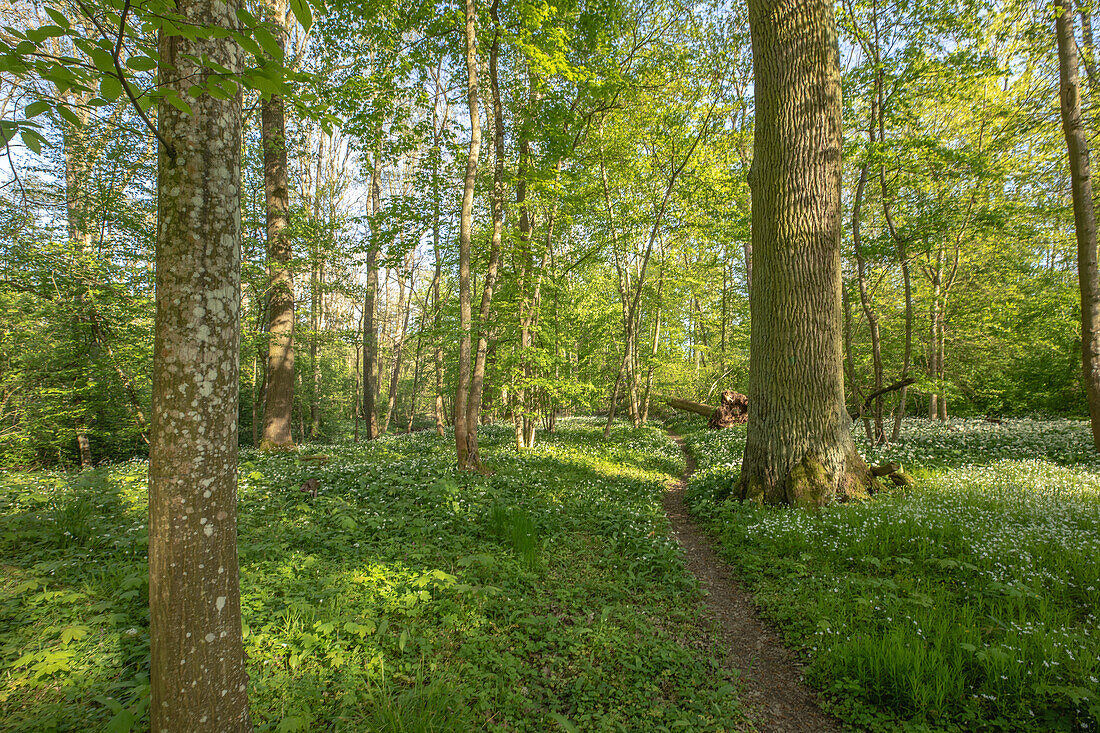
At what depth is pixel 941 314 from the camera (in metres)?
15.2

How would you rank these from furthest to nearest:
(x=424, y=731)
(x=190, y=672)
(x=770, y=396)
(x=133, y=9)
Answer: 1. (x=770, y=396)
2. (x=424, y=731)
3. (x=190, y=672)
4. (x=133, y=9)

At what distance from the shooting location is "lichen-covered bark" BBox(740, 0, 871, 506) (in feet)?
21.7

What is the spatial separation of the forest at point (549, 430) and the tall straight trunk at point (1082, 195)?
0.07m

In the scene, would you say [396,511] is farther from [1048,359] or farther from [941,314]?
[1048,359]

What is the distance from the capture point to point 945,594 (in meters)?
4.01

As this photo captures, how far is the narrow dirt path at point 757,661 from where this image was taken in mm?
3222

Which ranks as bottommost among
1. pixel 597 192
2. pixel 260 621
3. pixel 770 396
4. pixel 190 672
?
pixel 260 621

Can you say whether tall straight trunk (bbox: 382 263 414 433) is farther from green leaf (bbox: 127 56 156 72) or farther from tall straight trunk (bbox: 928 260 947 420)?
tall straight trunk (bbox: 928 260 947 420)

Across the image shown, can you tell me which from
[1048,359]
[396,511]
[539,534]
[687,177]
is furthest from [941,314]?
[396,511]

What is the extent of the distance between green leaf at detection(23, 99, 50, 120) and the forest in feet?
0.14

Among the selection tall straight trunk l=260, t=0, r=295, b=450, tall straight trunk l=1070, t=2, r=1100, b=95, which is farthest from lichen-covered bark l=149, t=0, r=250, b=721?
tall straight trunk l=1070, t=2, r=1100, b=95

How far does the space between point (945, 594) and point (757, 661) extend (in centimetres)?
191

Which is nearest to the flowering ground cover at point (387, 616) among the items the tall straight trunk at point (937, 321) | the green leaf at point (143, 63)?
the green leaf at point (143, 63)

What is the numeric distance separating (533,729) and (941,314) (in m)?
19.0
